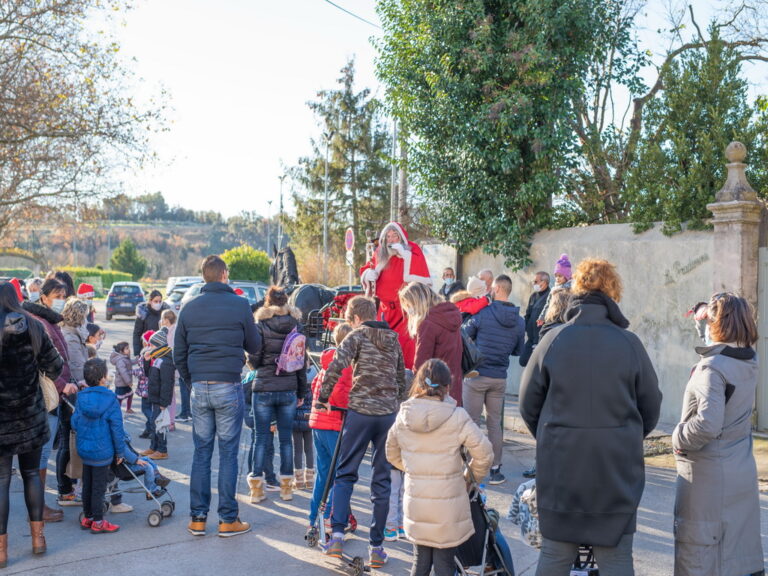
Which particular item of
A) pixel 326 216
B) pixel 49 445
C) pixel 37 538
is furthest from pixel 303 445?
pixel 326 216

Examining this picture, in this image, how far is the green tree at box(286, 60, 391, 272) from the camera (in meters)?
44.0

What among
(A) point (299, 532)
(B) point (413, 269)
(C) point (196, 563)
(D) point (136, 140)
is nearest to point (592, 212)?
(B) point (413, 269)

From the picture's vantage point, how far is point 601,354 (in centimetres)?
370

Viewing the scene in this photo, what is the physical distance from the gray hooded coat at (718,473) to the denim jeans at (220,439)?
3415 millimetres

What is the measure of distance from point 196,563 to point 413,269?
3574mm

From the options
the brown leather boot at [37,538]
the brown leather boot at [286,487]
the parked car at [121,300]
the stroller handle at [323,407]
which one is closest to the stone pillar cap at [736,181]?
the stroller handle at [323,407]

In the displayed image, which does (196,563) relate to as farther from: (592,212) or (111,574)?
(592,212)

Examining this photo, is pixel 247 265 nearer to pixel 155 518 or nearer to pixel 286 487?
pixel 286 487

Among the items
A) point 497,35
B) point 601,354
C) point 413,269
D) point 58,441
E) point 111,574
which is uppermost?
point 497,35

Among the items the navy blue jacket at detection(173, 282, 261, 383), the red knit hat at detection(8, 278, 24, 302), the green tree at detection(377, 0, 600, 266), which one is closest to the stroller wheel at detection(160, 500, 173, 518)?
the navy blue jacket at detection(173, 282, 261, 383)

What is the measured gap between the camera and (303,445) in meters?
7.76

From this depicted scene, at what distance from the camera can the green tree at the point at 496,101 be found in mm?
12680

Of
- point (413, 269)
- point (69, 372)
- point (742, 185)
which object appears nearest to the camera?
point (69, 372)

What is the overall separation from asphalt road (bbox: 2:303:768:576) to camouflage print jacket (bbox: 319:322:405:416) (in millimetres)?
1172
